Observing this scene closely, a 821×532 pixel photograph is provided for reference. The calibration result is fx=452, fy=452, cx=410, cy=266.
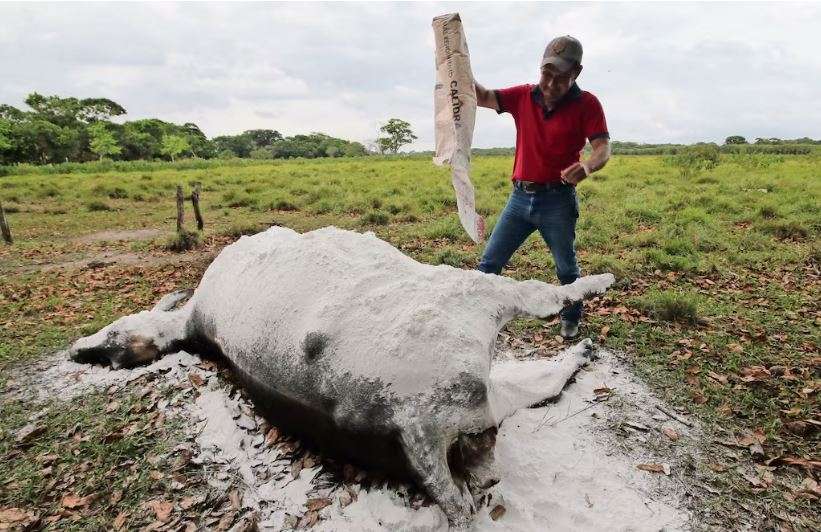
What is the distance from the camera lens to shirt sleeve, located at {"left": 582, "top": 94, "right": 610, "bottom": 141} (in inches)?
131

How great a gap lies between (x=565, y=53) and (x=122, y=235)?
11.2m

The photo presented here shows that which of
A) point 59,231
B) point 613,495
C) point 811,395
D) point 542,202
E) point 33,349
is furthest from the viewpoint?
point 59,231

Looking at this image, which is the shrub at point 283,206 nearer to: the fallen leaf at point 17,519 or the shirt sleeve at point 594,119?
the shirt sleeve at point 594,119

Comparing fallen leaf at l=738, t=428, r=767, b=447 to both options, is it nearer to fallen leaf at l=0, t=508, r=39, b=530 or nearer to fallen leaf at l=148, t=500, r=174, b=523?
fallen leaf at l=148, t=500, r=174, b=523

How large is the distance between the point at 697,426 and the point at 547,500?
1.43 metres

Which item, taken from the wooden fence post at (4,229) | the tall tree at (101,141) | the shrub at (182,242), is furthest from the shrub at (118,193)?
the tall tree at (101,141)

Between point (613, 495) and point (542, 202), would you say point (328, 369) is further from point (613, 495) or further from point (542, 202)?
point (542, 202)

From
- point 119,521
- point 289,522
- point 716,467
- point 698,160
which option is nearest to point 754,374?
point 716,467

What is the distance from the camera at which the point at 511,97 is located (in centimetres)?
372

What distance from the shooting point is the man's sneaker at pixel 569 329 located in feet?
14.3

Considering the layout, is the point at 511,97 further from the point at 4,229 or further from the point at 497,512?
the point at 4,229

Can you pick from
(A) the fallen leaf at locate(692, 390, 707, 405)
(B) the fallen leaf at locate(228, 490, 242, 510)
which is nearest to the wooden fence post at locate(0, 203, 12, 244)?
(B) the fallen leaf at locate(228, 490, 242, 510)

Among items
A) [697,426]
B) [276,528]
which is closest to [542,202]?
[697,426]

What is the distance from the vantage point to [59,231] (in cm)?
1134
